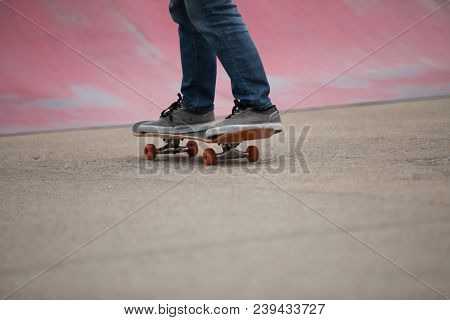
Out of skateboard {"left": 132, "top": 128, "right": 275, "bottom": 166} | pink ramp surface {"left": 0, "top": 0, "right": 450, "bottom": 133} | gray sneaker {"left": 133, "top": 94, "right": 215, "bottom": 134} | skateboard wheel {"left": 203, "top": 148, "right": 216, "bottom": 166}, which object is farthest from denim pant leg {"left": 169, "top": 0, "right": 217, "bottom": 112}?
pink ramp surface {"left": 0, "top": 0, "right": 450, "bottom": 133}

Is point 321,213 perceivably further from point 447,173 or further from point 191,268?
point 447,173

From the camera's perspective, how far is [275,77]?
482 cm

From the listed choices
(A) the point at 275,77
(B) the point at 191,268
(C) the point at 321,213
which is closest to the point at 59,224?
(B) the point at 191,268

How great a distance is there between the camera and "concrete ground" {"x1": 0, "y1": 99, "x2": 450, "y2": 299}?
1012 mm

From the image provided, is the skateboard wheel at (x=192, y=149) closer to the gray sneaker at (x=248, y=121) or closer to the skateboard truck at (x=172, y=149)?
the skateboard truck at (x=172, y=149)

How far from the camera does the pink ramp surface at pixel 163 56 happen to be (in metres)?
4.38

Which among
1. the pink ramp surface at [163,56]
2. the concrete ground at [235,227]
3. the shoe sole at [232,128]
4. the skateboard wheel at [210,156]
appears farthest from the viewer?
the pink ramp surface at [163,56]

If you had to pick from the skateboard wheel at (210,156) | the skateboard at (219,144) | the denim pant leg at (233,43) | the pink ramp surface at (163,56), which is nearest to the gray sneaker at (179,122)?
the skateboard at (219,144)

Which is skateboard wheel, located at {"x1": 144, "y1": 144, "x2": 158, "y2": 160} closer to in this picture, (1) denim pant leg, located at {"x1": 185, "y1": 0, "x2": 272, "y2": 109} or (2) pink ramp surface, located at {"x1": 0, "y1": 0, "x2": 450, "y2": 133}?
(1) denim pant leg, located at {"x1": 185, "y1": 0, "x2": 272, "y2": 109}

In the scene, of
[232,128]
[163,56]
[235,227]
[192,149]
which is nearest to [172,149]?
[192,149]

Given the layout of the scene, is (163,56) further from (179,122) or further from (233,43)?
(233,43)

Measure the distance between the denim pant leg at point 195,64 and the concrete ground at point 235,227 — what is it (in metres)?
0.22

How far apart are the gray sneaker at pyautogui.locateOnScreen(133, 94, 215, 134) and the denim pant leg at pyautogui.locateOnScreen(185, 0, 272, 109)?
0.93 ft

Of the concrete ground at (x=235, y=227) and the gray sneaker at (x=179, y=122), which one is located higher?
the gray sneaker at (x=179, y=122)
